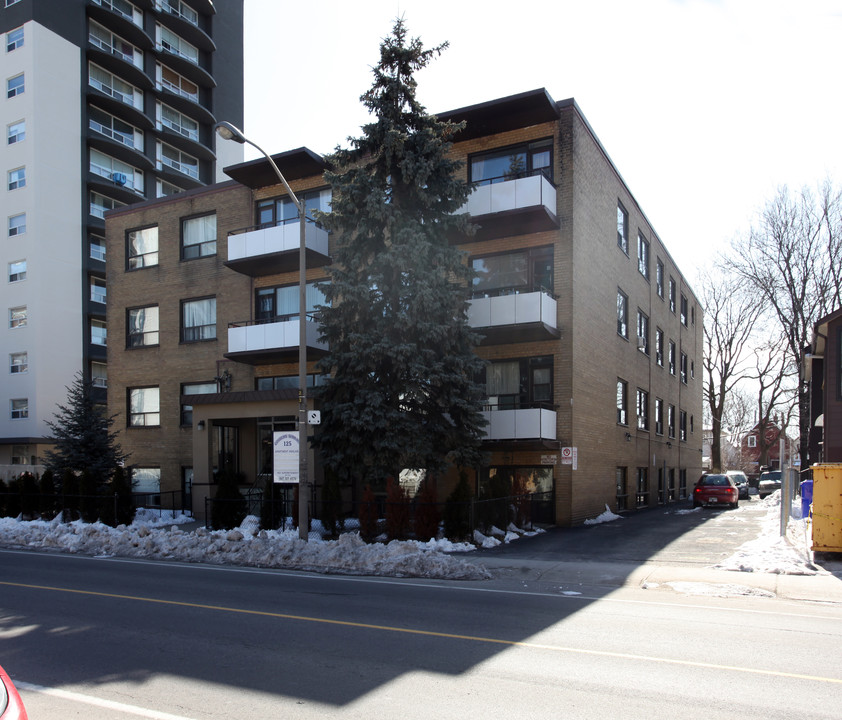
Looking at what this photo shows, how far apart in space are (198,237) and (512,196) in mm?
13393

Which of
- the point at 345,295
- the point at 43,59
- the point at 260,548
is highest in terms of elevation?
the point at 43,59

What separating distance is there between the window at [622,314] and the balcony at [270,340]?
11019 mm

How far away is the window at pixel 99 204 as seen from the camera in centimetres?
4184

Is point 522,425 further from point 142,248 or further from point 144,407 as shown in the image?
point 142,248

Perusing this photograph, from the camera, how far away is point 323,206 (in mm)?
25047

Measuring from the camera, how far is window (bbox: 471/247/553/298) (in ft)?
70.0

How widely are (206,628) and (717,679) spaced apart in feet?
17.7

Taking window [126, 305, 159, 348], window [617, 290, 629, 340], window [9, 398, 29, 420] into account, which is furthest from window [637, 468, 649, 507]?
window [9, 398, 29, 420]

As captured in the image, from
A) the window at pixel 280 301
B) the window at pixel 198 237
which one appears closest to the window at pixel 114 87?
the window at pixel 198 237

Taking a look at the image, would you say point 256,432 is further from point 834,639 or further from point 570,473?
point 834,639

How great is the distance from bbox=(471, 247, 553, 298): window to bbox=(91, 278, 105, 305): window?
28.1 metres

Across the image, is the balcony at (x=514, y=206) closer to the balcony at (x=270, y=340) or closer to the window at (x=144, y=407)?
the balcony at (x=270, y=340)

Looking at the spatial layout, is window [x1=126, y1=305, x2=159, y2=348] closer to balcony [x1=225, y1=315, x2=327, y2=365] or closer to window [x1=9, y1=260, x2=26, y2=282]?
balcony [x1=225, y1=315, x2=327, y2=365]

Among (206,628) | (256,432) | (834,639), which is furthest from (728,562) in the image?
(256,432)
